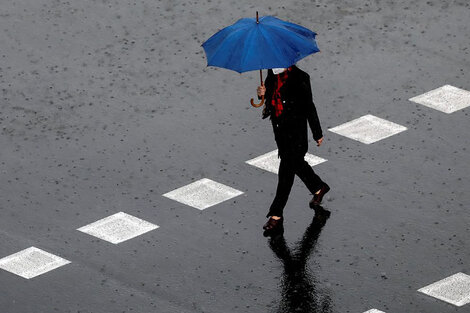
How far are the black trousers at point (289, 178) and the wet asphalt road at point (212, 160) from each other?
0.24m

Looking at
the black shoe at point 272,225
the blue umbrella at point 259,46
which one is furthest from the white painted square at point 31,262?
the blue umbrella at point 259,46

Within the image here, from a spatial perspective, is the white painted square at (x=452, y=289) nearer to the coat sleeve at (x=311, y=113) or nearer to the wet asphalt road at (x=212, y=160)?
the wet asphalt road at (x=212, y=160)

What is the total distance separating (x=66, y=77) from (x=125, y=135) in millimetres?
1834

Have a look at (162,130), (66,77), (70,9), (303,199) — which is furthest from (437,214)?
(70,9)

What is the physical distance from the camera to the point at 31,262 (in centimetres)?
1502

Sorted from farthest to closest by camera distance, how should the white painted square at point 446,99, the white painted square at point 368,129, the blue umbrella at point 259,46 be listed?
the white painted square at point 446,99 → the white painted square at point 368,129 → the blue umbrella at point 259,46

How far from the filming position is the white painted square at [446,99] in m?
17.9

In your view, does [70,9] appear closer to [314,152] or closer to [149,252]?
[314,152]

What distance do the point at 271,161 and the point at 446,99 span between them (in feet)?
8.11

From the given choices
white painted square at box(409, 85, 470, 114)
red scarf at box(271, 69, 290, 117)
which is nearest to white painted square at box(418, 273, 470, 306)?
red scarf at box(271, 69, 290, 117)

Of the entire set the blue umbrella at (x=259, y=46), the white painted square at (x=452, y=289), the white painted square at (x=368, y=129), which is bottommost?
the white painted square at (x=452, y=289)

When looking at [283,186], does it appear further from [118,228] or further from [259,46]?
[118,228]

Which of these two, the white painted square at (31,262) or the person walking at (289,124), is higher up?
the person walking at (289,124)

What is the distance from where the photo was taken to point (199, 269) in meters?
14.8
